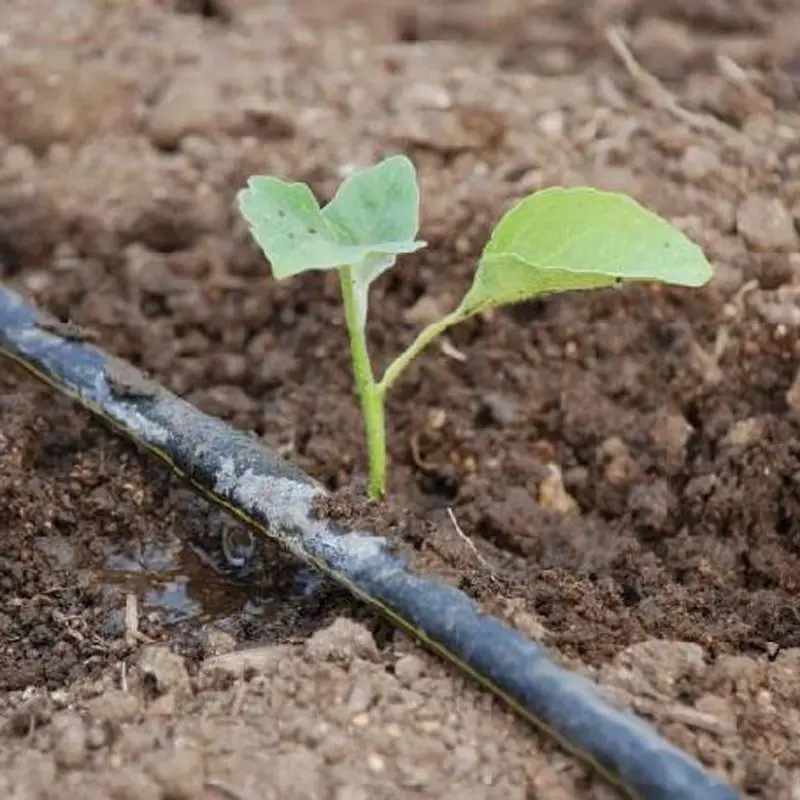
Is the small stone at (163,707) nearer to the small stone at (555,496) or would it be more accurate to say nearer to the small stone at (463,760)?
the small stone at (463,760)

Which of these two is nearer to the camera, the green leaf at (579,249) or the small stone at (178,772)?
the small stone at (178,772)

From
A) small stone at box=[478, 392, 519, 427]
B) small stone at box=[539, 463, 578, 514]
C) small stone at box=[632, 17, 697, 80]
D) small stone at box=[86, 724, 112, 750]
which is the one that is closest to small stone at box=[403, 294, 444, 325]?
small stone at box=[478, 392, 519, 427]

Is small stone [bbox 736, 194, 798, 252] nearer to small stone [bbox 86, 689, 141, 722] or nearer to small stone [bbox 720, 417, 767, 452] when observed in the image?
small stone [bbox 720, 417, 767, 452]

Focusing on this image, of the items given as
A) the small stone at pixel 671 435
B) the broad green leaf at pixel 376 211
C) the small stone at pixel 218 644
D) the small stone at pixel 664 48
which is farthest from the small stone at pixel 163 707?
the small stone at pixel 664 48

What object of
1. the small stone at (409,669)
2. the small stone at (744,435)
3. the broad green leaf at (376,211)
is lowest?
the small stone at (744,435)

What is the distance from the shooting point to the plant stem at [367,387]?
180cm

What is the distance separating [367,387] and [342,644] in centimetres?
33

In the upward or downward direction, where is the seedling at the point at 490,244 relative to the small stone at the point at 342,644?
upward

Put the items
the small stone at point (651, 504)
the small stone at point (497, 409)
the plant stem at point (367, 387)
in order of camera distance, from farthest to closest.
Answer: the small stone at point (497, 409) < the small stone at point (651, 504) < the plant stem at point (367, 387)

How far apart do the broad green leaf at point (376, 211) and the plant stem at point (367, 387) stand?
0.05 meters

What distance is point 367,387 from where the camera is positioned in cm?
183

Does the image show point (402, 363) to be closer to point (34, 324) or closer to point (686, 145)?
point (34, 324)

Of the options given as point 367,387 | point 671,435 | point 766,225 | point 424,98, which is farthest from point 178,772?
point 424,98

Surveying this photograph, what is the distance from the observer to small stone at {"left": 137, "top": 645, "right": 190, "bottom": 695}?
1.60 metres
